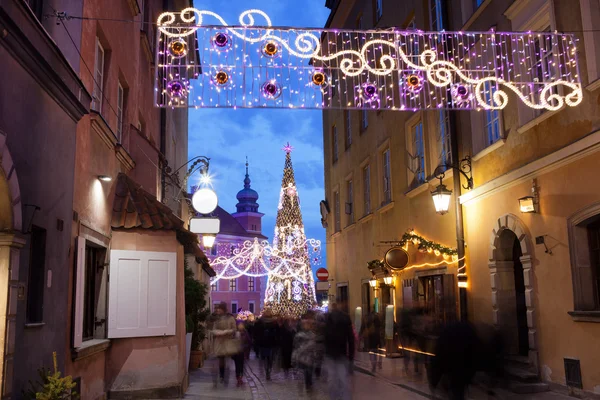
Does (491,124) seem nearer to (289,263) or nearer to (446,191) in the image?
(446,191)

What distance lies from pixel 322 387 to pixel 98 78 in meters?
7.87

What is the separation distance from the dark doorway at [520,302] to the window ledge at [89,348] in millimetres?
8516

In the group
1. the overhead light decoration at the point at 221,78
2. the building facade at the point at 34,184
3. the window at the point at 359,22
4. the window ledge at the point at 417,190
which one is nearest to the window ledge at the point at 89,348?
the building facade at the point at 34,184

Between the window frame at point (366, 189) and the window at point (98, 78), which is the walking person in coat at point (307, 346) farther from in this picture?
the window frame at point (366, 189)

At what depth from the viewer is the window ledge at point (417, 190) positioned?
56.7ft

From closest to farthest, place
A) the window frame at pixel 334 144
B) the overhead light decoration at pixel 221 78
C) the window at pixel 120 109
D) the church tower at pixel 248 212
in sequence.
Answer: the overhead light decoration at pixel 221 78 → the window at pixel 120 109 → the window frame at pixel 334 144 → the church tower at pixel 248 212

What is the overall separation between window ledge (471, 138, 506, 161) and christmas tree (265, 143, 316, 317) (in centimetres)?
2208

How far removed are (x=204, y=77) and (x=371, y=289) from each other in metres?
15.0

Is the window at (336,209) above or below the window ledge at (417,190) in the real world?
above

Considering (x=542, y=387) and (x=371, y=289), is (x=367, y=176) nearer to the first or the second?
(x=371, y=289)

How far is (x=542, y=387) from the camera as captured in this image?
11.4m

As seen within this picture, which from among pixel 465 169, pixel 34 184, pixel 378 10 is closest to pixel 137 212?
pixel 34 184

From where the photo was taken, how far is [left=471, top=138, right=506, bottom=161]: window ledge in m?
13.0

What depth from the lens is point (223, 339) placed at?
14.2 m
